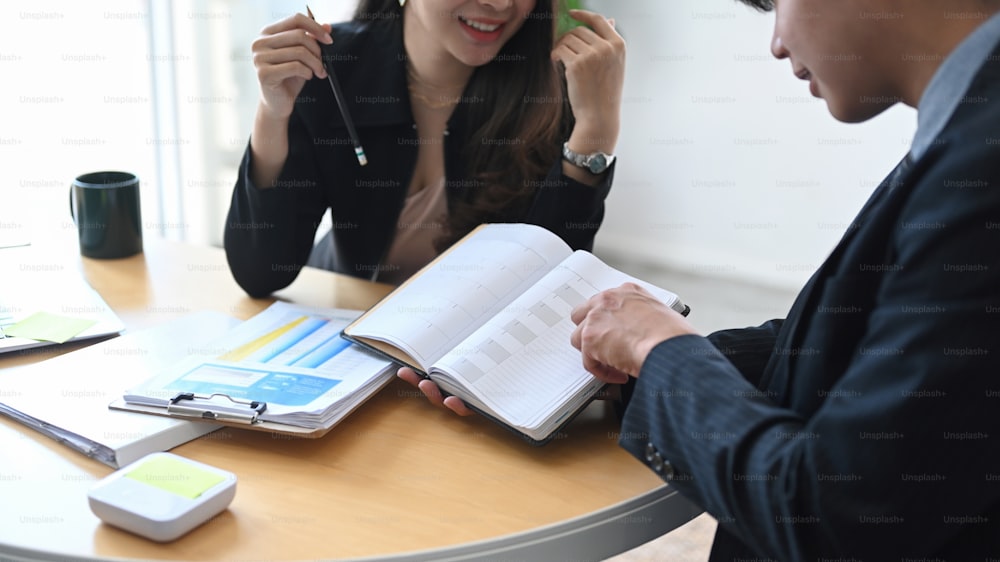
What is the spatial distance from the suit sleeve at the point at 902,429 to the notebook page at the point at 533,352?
28 centimetres

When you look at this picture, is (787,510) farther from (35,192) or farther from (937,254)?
(35,192)

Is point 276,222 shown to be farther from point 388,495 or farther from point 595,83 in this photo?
point 388,495

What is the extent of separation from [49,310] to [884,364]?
1.18m

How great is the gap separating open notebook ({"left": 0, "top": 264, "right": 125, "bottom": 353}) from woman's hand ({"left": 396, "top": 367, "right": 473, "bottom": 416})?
1.53 feet

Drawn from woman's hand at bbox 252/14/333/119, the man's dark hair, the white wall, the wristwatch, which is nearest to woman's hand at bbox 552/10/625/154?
the wristwatch

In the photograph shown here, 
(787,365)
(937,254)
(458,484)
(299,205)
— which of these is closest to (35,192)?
(299,205)

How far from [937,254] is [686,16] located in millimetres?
3209

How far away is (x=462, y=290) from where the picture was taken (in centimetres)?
125

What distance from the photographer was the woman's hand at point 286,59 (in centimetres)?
150

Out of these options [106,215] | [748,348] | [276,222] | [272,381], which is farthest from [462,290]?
[106,215]

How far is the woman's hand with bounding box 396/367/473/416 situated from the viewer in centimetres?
111

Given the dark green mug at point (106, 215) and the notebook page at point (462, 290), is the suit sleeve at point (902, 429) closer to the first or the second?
the notebook page at point (462, 290)

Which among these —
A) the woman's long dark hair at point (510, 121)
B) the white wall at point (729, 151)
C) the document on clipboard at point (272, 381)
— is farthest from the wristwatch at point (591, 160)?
the white wall at point (729, 151)

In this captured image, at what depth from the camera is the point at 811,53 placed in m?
0.84
